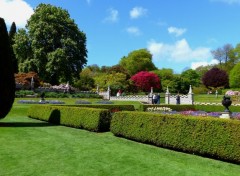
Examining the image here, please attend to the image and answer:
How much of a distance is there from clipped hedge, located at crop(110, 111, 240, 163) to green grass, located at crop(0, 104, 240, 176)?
274 millimetres

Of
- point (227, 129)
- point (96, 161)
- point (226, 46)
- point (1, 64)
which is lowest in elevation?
point (96, 161)

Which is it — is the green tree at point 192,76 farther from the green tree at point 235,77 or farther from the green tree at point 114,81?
the green tree at point 114,81

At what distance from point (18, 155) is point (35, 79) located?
148ft

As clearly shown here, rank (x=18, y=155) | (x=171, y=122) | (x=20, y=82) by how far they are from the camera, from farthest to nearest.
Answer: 1. (x=20, y=82)
2. (x=171, y=122)
3. (x=18, y=155)

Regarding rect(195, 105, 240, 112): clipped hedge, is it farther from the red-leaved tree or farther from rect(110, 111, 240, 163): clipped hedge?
the red-leaved tree

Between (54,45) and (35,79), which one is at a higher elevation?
(54,45)

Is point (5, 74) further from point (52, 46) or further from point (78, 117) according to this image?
point (52, 46)

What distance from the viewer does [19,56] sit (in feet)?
188

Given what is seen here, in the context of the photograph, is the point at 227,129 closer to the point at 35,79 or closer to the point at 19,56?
the point at 35,79

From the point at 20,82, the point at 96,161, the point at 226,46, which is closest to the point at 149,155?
the point at 96,161

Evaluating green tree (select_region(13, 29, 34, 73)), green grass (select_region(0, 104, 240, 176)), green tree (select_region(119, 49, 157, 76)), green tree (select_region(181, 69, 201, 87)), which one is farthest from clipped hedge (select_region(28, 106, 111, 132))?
green tree (select_region(181, 69, 201, 87))

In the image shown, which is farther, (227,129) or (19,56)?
(19,56)

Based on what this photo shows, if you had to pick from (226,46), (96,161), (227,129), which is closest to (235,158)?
(227,129)

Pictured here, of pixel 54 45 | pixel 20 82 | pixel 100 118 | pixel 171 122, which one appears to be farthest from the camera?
pixel 54 45
